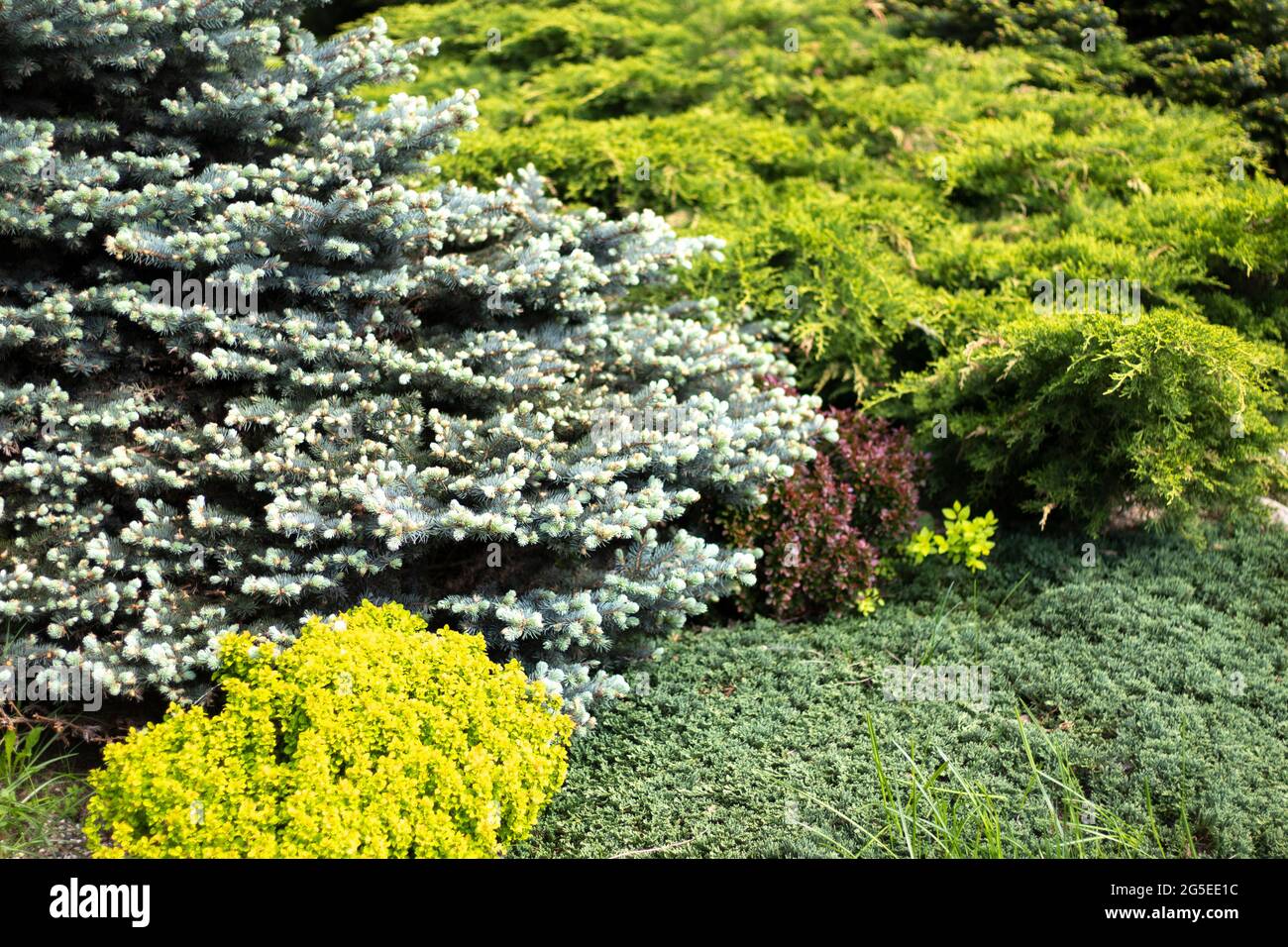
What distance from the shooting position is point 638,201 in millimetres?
6090

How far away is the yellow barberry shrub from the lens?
8.87 ft

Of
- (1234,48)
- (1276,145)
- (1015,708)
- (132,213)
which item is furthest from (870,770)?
(1234,48)

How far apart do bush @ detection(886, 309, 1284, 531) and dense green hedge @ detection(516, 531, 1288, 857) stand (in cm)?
32

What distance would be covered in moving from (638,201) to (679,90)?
1700mm

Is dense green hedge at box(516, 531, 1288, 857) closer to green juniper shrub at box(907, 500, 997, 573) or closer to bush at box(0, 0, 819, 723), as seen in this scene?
green juniper shrub at box(907, 500, 997, 573)

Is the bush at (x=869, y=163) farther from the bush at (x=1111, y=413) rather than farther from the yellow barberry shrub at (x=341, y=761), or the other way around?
the yellow barberry shrub at (x=341, y=761)

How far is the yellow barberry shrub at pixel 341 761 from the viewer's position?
270 centimetres

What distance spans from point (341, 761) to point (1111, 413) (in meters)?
3.42

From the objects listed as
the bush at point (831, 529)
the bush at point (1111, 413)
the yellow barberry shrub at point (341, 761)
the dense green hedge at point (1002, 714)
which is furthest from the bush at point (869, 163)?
the yellow barberry shrub at point (341, 761)

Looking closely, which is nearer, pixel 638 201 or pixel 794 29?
pixel 638 201

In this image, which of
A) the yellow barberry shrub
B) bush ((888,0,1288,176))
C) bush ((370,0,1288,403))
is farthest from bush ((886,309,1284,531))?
bush ((888,0,1288,176))

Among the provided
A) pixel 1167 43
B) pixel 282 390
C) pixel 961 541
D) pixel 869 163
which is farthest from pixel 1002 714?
pixel 1167 43

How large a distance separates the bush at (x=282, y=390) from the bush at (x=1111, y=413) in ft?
3.39
